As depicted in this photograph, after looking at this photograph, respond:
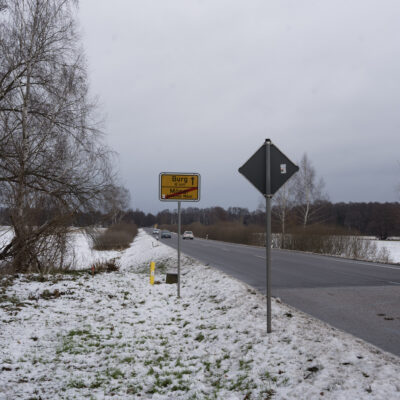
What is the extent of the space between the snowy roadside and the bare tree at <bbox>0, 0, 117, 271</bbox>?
2839mm

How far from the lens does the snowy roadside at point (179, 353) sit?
405 centimetres

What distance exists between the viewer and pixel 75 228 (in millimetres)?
12398

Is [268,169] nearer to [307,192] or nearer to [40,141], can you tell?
[40,141]

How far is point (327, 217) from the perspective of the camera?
5425 cm

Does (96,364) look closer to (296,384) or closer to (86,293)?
(296,384)

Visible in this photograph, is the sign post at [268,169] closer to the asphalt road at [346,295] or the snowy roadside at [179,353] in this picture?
the snowy roadside at [179,353]

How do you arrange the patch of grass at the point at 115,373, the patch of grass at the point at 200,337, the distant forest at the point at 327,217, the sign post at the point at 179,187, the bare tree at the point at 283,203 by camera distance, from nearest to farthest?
1. the patch of grass at the point at 115,373
2. the patch of grass at the point at 200,337
3. the sign post at the point at 179,187
4. the distant forest at the point at 327,217
5. the bare tree at the point at 283,203

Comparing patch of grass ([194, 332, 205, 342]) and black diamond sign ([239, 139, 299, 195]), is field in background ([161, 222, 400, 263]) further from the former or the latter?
black diamond sign ([239, 139, 299, 195])

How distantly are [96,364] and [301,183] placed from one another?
125ft

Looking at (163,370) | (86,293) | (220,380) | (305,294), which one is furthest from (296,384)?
(86,293)

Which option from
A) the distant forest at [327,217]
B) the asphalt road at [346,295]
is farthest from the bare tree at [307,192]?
the asphalt road at [346,295]

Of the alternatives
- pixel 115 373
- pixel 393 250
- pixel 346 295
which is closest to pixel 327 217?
pixel 393 250

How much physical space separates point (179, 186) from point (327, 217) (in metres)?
48.8

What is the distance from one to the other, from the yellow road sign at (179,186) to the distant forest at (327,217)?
417 cm
